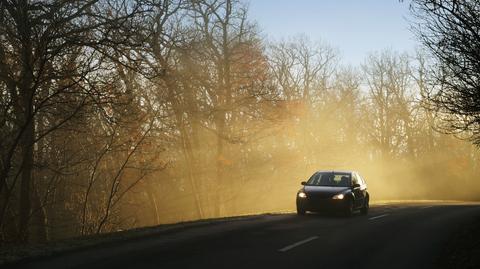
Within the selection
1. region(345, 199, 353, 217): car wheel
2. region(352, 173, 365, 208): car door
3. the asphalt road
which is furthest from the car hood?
the asphalt road

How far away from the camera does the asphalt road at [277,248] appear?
8758mm

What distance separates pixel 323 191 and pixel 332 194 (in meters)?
0.32

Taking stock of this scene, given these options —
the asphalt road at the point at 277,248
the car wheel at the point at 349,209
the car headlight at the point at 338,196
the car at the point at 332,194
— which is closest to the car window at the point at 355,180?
the car at the point at 332,194

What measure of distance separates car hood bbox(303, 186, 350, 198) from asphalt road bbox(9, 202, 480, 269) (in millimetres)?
1988

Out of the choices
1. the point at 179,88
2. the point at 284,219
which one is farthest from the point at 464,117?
the point at 179,88

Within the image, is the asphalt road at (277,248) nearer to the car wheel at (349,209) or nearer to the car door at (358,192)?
the car wheel at (349,209)

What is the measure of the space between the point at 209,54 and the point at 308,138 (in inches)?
936

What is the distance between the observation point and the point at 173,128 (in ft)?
103

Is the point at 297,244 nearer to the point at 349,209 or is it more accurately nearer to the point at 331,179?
the point at 349,209

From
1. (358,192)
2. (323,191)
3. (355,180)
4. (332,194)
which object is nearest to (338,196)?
(332,194)

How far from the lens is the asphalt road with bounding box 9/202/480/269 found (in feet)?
28.7

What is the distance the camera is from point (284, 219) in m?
16.8

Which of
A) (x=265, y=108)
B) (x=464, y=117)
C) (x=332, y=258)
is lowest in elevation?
(x=332, y=258)

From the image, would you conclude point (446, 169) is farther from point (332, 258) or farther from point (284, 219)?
point (332, 258)
